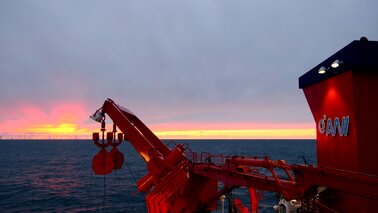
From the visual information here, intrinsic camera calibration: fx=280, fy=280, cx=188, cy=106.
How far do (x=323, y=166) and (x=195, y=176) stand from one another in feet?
26.4

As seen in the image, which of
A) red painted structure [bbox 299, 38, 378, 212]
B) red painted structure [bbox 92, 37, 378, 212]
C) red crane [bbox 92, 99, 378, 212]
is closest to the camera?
red painted structure [bbox 92, 37, 378, 212]

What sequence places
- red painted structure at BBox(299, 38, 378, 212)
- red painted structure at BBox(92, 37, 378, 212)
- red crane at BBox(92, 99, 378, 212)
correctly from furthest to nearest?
red painted structure at BBox(299, 38, 378, 212) < red crane at BBox(92, 99, 378, 212) < red painted structure at BBox(92, 37, 378, 212)

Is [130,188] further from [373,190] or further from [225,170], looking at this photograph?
[373,190]

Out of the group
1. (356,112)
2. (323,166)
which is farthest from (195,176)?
(356,112)

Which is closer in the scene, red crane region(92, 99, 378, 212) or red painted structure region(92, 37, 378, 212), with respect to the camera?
red painted structure region(92, 37, 378, 212)

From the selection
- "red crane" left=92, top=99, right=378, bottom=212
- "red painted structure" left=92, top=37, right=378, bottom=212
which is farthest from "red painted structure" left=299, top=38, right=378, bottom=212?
"red crane" left=92, top=99, right=378, bottom=212

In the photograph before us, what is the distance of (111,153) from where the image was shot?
67.3 feet

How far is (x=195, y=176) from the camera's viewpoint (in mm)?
19125

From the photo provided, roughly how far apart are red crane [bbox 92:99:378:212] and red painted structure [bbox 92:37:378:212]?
3 centimetres

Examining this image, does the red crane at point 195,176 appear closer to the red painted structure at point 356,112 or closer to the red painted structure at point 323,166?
the red painted structure at point 323,166

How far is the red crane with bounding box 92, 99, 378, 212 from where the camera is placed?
9977 mm

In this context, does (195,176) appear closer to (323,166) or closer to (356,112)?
(323,166)

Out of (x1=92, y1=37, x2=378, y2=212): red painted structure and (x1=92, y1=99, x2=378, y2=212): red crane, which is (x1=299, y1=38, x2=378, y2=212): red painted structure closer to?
(x1=92, y1=37, x2=378, y2=212): red painted structure

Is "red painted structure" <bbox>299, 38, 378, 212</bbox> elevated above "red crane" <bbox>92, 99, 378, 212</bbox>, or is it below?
above
